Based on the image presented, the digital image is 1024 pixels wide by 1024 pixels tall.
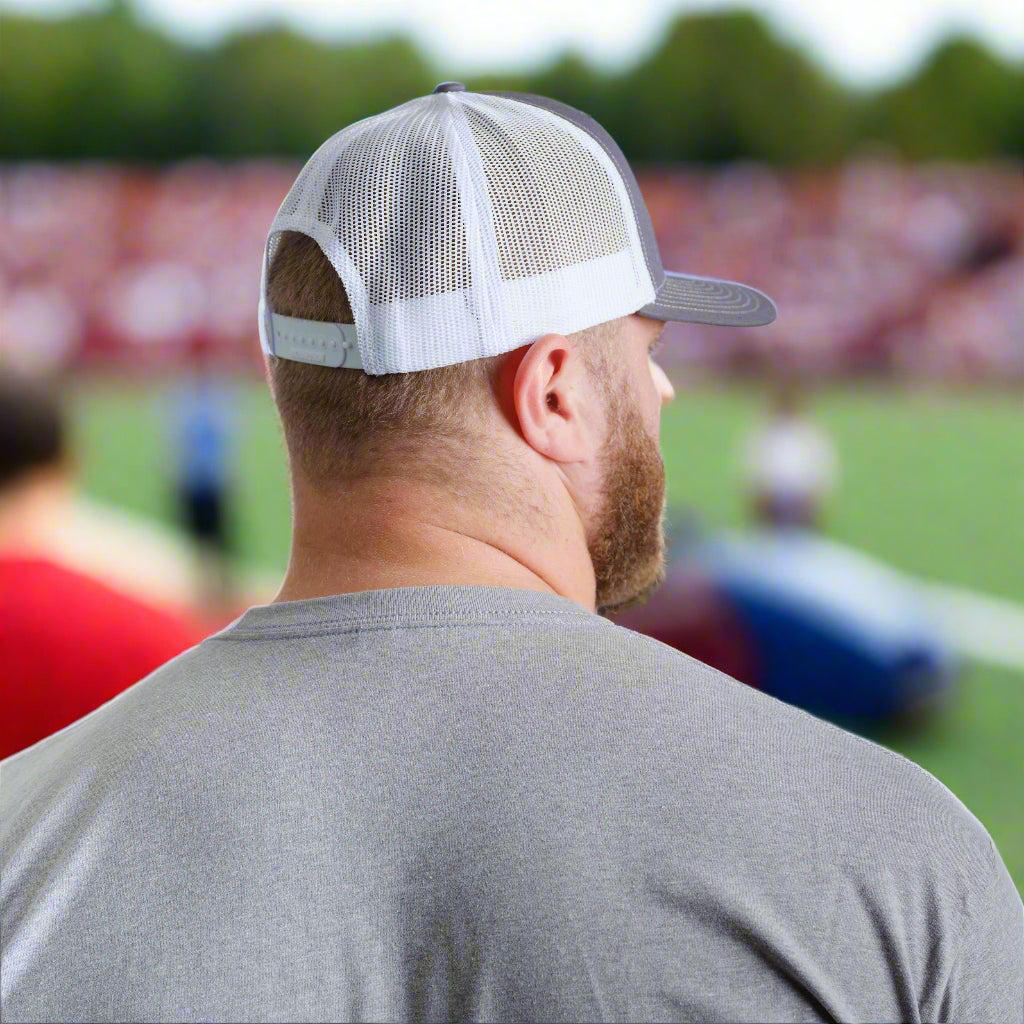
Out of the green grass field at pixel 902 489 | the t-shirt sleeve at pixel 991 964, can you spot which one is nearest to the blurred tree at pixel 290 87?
the green grass field at pixel 902 489

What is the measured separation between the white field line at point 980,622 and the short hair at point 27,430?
5.67m

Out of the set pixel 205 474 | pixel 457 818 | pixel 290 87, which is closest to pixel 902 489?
pixel 205 474

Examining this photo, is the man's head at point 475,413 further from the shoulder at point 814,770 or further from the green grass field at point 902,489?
the green grass field at point 902,489

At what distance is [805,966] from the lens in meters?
0.95

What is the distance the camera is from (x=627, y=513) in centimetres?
137

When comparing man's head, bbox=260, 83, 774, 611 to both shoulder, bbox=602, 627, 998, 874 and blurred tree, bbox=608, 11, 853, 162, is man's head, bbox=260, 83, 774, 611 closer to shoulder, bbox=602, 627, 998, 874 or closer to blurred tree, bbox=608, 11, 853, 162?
shoulder, bbox=602, 627, 998, 874

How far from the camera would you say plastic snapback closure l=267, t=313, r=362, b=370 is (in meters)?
1.24

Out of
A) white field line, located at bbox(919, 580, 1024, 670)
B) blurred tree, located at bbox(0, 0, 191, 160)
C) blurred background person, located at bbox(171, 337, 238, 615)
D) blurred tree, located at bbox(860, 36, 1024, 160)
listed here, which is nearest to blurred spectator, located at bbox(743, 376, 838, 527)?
white field line, located at bbox(919, 580, 1024, 670)

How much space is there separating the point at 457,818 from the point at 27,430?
211cm

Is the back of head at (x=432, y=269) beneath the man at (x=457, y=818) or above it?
above

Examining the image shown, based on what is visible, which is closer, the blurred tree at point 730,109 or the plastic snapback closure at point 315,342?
the plastic snapback closure at point 315,342

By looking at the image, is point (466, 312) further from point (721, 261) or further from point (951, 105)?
point (951, 105)

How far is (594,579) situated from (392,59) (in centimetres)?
5468

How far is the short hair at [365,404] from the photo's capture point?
1.21m
